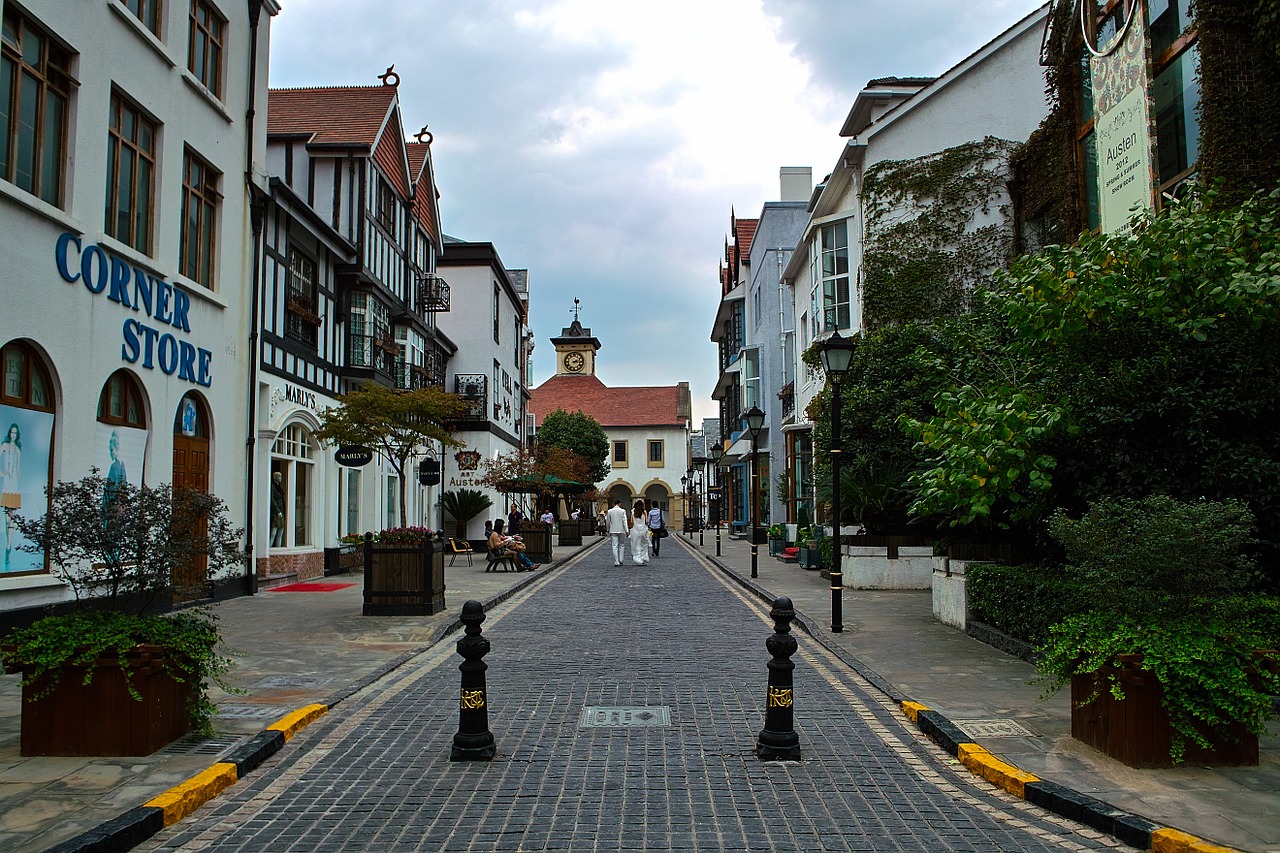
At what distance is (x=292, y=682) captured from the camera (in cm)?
895

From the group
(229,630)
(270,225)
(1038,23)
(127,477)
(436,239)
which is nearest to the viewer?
(229,630)

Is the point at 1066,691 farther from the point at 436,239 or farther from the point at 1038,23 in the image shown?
the point at 436,239

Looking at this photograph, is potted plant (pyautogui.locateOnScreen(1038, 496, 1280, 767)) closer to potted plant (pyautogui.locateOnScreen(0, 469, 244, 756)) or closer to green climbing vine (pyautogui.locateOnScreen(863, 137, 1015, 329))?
potted plant (pyautogui.locateOnScreen(0, 469, 244, 756))

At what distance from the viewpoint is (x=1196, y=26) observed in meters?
12.5

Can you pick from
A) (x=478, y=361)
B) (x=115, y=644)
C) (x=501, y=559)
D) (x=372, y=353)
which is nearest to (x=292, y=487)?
(x=501, y=559)

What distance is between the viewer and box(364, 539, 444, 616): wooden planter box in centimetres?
1415

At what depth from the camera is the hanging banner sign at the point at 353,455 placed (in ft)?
62.5

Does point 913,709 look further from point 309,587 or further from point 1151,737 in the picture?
point 309,587

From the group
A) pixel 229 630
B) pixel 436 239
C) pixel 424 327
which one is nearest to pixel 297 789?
pixel 229 630

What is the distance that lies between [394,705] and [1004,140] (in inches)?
784

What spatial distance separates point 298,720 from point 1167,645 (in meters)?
5.90

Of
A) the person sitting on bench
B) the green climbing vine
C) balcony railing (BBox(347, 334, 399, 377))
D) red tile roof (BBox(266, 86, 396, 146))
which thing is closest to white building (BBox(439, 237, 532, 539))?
balcony railing (BBox(347, 334, 399, 377))

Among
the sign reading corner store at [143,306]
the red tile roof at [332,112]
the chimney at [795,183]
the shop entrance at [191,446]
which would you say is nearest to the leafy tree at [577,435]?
the chimney at [795,183]

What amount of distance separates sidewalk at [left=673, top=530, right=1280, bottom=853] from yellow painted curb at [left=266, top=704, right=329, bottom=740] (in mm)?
4754
